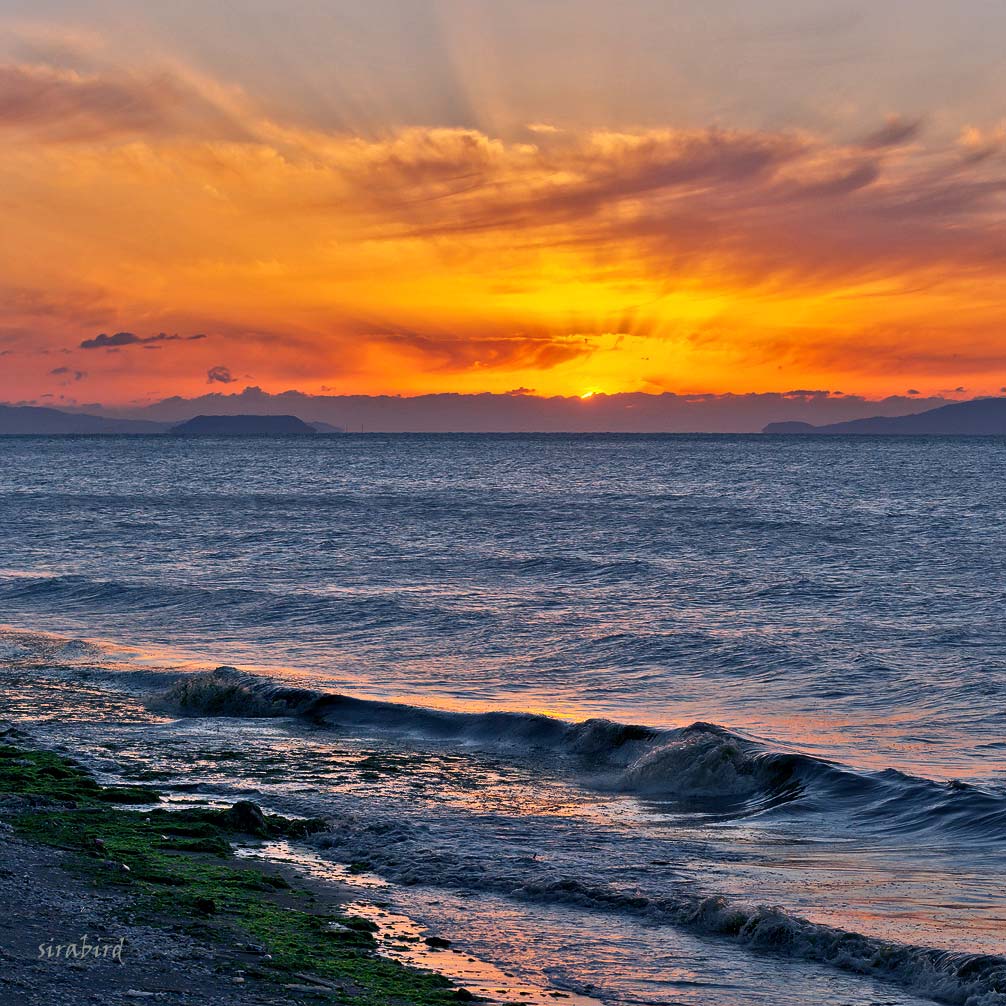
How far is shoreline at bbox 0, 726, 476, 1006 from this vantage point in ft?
28.2

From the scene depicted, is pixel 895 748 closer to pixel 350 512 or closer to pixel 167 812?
pixel 167 812

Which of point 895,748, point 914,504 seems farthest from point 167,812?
point 914,504

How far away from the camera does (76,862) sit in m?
11.8

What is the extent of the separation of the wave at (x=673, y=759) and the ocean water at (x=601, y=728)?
0.20 feet

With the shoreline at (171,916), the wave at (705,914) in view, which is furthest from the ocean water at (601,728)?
the shoreline at (171,916)

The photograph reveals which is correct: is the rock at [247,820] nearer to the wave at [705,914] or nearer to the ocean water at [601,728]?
the wave at [705,914]

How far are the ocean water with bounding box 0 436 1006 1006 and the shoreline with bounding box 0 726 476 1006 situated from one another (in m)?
1.07

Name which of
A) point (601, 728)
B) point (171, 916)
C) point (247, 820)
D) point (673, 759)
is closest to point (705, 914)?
point (171, 916)

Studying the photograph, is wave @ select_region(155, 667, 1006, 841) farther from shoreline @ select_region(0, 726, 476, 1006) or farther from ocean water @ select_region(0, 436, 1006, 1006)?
shoreline @ select_region(0, 726, 476, 1006)

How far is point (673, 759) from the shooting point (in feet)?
60.3

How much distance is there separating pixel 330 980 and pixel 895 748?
1324cm

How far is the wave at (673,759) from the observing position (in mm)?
15508

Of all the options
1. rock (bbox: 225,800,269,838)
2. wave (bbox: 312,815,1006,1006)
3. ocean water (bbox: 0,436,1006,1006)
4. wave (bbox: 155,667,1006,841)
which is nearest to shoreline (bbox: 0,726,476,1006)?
rock (bbox: 225,800,269,838)

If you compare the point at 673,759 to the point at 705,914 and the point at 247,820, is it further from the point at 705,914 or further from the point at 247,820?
the point at 247,820
